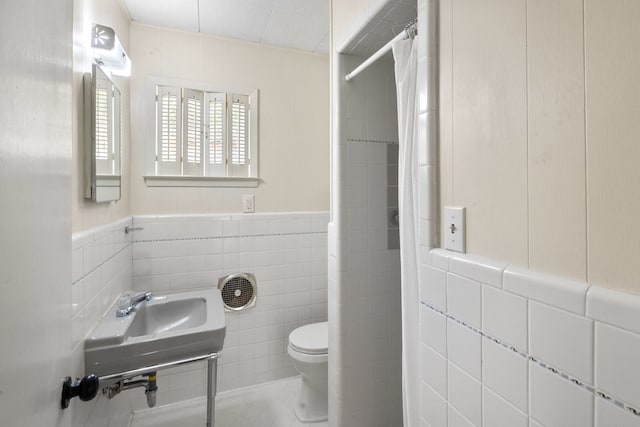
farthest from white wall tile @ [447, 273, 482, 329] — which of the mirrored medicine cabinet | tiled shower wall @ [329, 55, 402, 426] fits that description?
the mirrored medicine cabinet

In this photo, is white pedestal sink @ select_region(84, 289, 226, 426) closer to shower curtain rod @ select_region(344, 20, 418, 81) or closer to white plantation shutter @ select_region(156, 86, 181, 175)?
white plantation shutter @ select_region(156, 86, 181, 175)

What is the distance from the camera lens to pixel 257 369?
7.21 feet

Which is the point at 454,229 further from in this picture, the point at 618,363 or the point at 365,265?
the point at 365,265

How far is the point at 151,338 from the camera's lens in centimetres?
133

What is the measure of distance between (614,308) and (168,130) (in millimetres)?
2227

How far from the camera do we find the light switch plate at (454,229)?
746mm

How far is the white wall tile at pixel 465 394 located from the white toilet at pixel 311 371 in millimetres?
1136

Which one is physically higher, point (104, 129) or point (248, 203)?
point (104, 129)

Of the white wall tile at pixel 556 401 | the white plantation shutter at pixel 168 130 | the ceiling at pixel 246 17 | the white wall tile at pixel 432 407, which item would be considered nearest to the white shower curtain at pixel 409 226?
the white wall tile at pixel 432 407

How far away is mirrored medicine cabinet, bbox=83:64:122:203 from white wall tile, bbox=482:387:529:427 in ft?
4.79

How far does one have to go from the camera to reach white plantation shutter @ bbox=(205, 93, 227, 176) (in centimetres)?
212

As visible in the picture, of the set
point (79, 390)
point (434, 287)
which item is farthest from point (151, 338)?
point (434, 287)

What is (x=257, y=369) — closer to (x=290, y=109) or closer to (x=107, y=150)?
(x=107, y=150)

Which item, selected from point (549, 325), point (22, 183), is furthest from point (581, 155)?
point (22, 183)
